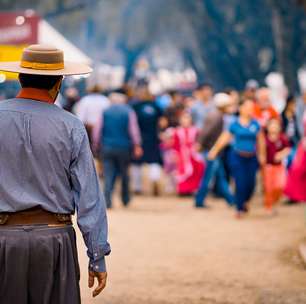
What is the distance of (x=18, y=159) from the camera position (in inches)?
228

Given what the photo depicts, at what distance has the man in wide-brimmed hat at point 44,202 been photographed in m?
5.77

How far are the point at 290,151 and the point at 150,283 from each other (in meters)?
9.16

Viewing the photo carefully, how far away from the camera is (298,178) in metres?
18.0

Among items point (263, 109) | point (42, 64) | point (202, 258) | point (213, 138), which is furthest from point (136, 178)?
point (42, 64)

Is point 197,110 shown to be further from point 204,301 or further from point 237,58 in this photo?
point 237,58

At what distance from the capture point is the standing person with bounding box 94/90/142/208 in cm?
1741

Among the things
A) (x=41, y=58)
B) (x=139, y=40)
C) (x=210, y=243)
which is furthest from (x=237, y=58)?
(x=41, y=58)

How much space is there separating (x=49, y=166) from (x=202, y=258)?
6592 mm

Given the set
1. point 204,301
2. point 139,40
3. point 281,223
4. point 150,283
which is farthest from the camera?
point 139,40

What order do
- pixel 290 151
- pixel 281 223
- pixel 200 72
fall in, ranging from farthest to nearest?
pixel 200 72, pixel 290 151, pixel 281 223

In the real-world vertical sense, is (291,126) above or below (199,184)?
above

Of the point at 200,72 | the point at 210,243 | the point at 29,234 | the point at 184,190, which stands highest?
the point at 29,234

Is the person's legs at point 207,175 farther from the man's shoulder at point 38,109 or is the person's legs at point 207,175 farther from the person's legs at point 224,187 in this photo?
the man's shoulder at point 38,109

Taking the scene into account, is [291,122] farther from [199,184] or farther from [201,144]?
[201,144]
